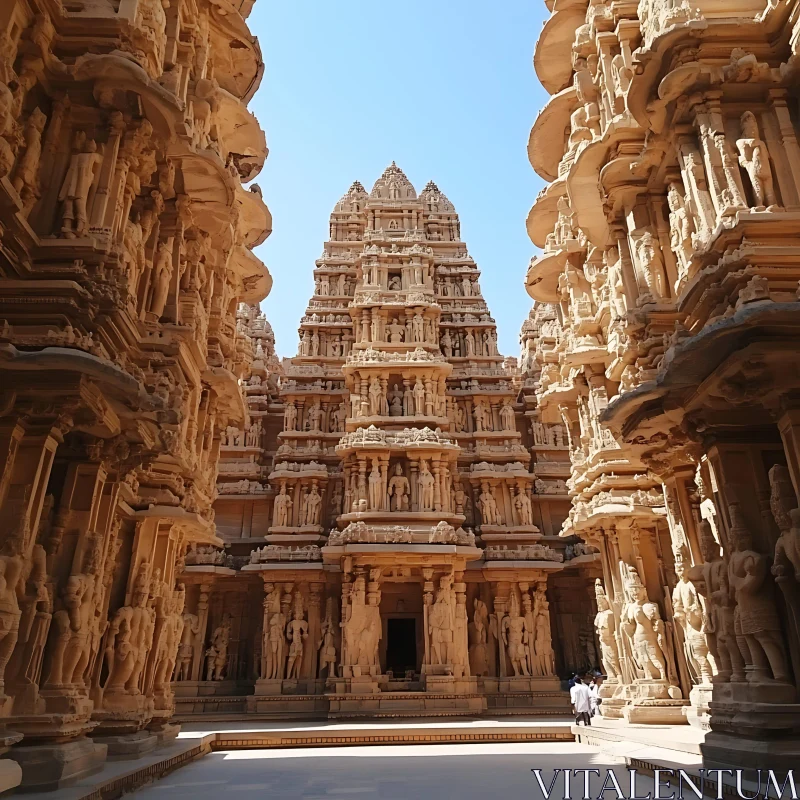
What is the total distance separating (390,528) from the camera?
22.0 m

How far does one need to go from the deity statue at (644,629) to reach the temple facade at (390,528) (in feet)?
27.4

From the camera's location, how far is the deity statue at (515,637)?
2219 cm

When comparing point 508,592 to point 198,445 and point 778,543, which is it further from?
point 778,543

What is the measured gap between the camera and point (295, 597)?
22.4 metres

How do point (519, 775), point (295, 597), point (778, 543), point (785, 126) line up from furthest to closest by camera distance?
point (295, 597), point (519, 775), point (785, 126), point (778, 543)

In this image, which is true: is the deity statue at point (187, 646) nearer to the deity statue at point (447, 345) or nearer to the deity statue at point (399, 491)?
the deity statue at point (399, 491)

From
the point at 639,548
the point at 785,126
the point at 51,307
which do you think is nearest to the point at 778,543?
the point at 785,126

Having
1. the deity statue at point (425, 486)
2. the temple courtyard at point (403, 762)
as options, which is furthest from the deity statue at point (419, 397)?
the temple courtyard at point (403, 762)

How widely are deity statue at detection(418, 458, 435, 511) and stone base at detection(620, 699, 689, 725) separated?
11.2 m

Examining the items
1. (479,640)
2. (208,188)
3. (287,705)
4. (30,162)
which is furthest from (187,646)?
(30,162)

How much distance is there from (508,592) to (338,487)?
301 inches

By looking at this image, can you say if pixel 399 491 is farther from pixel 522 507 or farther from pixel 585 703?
pixel 585 703

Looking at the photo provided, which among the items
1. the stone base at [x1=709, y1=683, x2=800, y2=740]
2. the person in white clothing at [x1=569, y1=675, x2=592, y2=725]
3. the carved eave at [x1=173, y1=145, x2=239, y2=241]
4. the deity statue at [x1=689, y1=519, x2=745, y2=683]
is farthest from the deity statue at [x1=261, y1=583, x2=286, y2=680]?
the stone base at [x1=709, y1=683, x2=800, y2=740]

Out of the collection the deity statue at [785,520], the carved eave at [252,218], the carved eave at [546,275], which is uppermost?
the carved eave at [252,218]
